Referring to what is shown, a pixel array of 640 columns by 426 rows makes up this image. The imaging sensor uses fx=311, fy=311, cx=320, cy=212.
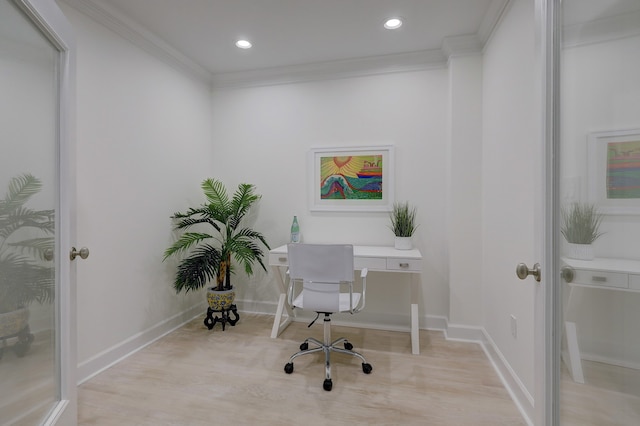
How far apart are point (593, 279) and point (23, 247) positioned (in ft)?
5.79

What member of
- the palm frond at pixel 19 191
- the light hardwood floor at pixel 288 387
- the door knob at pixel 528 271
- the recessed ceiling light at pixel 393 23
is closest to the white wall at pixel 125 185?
the light hardwood floor at pixel 288 387

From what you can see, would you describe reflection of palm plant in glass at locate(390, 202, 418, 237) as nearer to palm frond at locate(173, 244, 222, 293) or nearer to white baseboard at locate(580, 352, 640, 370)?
palm frond at locate(173, 244, 222, 293)

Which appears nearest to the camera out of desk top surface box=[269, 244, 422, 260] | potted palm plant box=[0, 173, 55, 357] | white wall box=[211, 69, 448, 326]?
potted palm plant box=[0, 173, 55, 357]

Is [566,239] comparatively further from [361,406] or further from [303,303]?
[303,303]

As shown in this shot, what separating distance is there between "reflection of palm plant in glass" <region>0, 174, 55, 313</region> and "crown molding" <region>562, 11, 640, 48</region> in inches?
68.0

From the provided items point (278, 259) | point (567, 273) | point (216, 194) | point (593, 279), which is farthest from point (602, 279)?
point (216, 194)

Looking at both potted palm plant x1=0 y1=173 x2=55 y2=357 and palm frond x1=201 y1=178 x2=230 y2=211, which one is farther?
palm frond x1=201 y1=178 x2=230 y2=211

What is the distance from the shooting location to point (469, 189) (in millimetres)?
2738

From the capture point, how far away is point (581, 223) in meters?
0.88

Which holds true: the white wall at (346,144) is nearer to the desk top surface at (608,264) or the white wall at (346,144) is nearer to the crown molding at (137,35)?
the crown molding at (137,35)

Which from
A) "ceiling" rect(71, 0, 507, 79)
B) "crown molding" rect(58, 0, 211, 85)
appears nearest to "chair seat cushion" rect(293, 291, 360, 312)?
"ceiling" rect(71, 0, 507, 79)

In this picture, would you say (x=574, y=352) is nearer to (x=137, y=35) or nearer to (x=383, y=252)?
(x=383, y=252)

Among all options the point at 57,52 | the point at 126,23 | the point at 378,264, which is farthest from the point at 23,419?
the point at 126,23

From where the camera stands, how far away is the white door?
3.23 ft
